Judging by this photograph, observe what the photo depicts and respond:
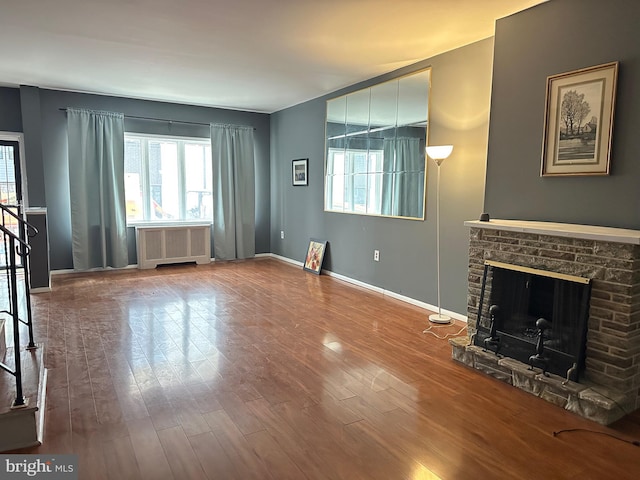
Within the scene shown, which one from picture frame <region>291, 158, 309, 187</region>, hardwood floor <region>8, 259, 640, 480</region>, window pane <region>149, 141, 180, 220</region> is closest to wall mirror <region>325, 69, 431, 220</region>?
picture frame <region>291, 158, 309, 187</region>

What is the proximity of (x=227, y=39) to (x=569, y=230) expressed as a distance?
3.06m

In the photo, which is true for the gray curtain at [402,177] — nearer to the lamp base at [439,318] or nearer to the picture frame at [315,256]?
the lamp base at [439,318]

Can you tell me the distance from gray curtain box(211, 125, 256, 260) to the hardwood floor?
9.71 ft

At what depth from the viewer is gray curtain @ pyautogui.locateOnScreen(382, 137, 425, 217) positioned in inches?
174

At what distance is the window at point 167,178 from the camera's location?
21.2 feet

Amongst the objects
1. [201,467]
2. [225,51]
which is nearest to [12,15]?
[225,51]

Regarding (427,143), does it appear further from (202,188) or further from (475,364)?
(202,188)

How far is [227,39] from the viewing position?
3682 mm

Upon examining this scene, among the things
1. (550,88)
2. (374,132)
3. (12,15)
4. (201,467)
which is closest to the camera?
(201,467)

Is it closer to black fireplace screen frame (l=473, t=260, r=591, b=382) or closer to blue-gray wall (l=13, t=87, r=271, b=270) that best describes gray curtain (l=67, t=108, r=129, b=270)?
blue-gray wall (l=13, t=87, r=271, b=270)

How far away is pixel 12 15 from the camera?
322 cm

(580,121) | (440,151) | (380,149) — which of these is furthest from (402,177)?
(580,121)

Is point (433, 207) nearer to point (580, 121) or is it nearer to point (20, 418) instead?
point (580, 121)

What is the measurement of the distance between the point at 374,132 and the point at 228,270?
2.99 meters
